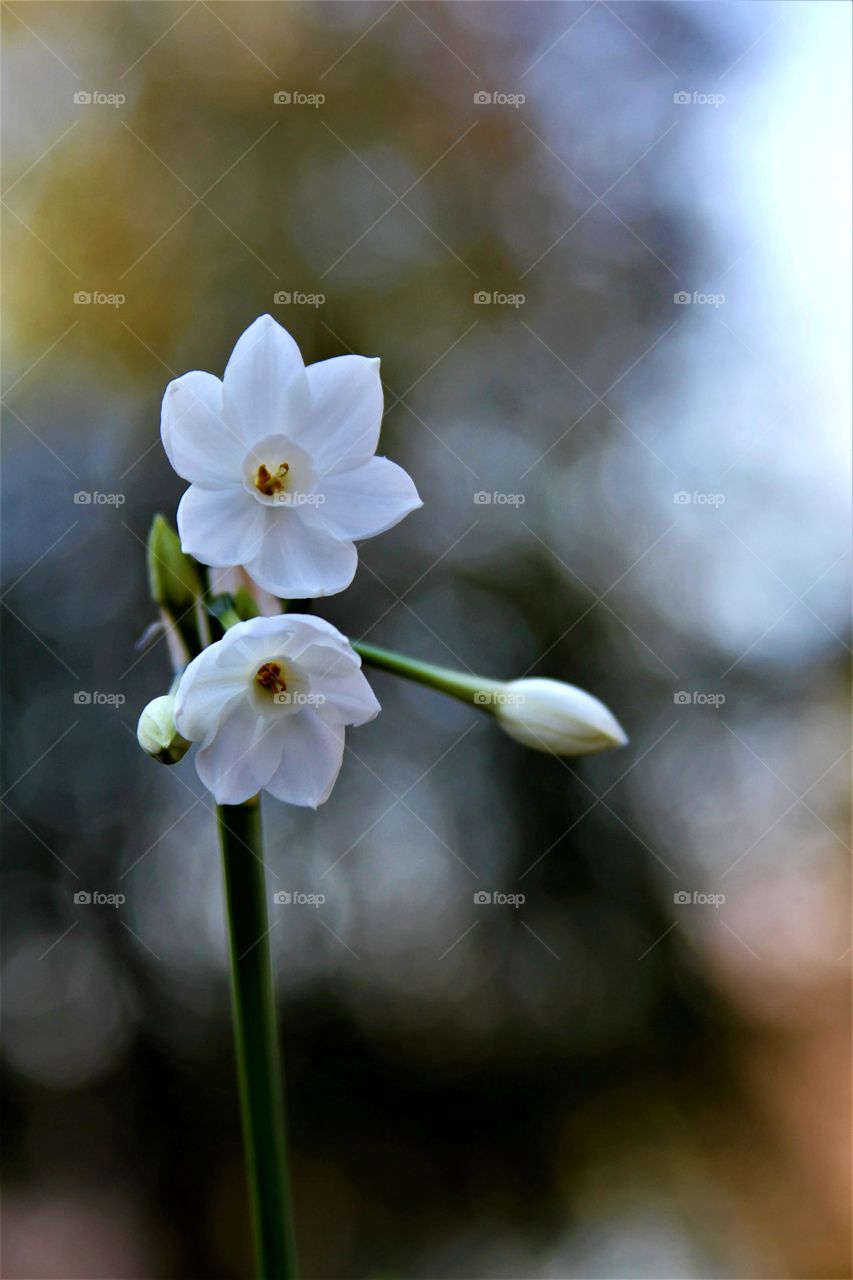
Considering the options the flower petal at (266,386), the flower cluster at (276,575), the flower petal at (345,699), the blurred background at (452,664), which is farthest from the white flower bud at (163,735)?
the blurred background at (452,664)

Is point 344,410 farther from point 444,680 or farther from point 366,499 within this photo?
point 444,680

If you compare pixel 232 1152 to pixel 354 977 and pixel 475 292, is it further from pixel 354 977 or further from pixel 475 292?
pixel 475 292

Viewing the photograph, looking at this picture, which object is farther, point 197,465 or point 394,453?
point 394,453

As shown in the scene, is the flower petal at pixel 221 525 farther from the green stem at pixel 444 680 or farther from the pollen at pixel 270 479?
the green stem at pixel 444 680

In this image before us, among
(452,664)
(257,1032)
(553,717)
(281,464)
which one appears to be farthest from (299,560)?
(452,664)

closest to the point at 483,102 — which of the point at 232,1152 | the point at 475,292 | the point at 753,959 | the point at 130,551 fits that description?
the point at 475,292

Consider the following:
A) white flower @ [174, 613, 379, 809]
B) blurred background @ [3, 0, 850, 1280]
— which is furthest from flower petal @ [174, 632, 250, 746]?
blurred background @ [3, 0, 850, 1280]

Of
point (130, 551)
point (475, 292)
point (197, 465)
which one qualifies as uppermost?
point (475, 292)

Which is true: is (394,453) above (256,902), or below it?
above

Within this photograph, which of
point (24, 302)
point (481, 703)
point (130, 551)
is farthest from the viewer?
point (130, 551)
